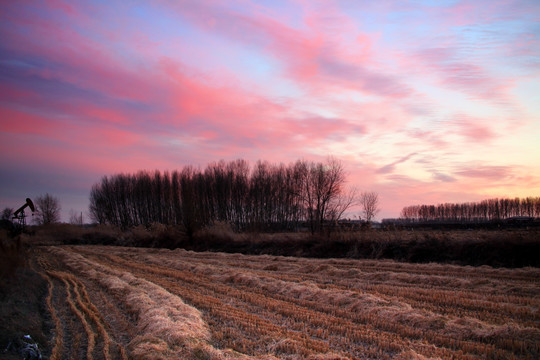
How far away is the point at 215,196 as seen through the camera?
7688cm

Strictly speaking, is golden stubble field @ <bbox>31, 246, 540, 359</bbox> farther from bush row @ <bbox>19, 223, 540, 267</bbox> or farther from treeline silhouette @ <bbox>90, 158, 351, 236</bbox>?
treeline silhouette @ <bbox>90, 158, 351, 236</bbox>

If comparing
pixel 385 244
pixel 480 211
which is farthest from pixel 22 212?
pixel 480 211

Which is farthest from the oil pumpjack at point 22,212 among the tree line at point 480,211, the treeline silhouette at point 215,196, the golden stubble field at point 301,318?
the tree line at point 480,211

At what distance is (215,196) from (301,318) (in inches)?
2718

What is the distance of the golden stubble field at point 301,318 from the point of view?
268 inches

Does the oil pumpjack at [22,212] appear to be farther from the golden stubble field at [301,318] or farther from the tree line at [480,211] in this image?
the tree line at [480,211]

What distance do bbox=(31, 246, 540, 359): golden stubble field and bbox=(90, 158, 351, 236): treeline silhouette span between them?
2882cm

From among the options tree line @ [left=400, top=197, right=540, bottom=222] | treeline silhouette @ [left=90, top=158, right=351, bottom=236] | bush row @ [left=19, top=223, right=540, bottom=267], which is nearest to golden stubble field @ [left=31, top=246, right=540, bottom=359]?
bush row @ [left=19, top=223, right=540, bottom=267]

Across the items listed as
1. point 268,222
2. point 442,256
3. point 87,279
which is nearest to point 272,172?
point 268,222

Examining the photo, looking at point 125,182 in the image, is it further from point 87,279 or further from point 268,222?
point 87,279

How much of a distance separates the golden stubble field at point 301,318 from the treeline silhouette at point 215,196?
28.8 m

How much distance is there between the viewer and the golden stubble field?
6805 millimetres

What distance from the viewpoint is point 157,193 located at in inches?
3442

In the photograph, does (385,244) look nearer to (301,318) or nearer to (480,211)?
(301,318)
